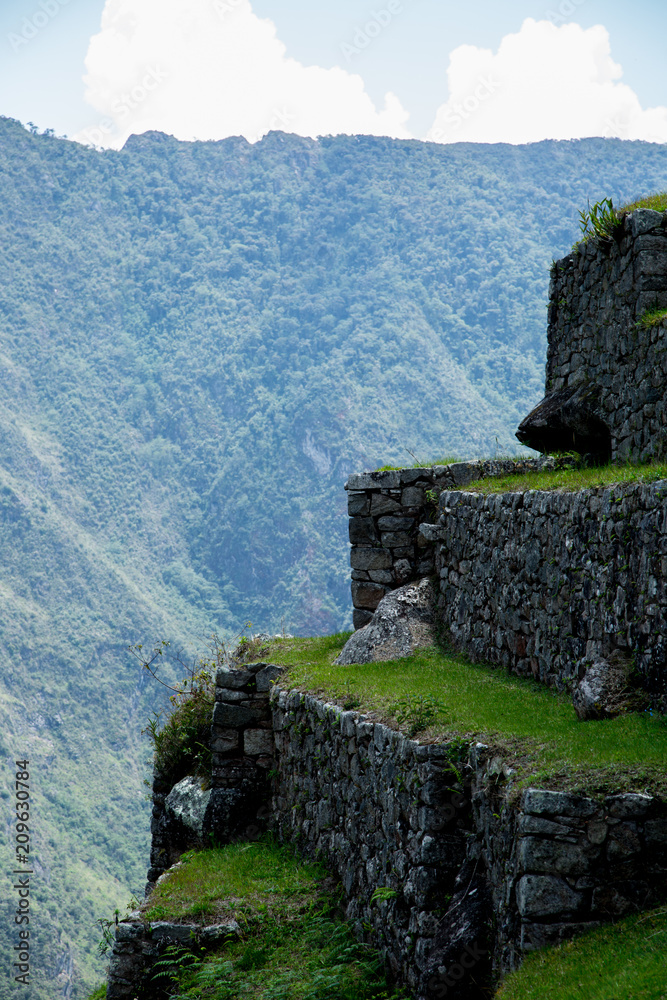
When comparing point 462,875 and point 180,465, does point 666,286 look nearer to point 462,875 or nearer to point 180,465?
point 462,875

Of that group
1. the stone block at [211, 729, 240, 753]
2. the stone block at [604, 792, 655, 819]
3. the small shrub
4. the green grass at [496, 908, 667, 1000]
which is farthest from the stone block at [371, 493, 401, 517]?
the green grass at [496, 908, 667, 1000]

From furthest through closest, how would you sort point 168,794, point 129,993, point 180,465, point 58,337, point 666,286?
point 58,337, point 180,465, point 168,794, point 666,286, point 129,993

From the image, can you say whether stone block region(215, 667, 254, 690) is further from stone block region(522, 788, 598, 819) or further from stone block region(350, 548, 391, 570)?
stone block region(522, 788, 598, 819)

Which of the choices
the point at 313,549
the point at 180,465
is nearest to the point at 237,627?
the point at 313,549

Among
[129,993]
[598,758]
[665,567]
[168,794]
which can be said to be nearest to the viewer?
[598,758]

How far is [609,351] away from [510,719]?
Answer: 14.8 ft

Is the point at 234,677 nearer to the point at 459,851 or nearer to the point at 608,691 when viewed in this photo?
the point at 459,851

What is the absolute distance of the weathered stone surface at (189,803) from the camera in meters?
11.1

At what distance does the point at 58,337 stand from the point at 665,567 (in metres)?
125

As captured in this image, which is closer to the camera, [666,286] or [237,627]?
[666,286]

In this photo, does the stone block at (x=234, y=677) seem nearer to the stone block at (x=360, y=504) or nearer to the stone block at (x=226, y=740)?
the stone block at (x=226, y=740)

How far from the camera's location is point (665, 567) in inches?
214

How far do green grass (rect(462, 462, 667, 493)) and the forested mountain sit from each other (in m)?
53.3

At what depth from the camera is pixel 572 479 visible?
771cm
